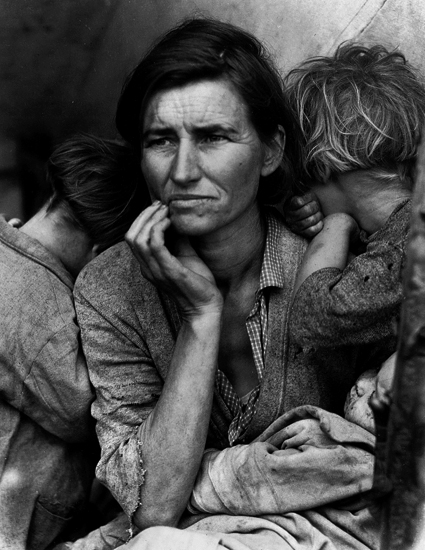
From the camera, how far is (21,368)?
2.83m

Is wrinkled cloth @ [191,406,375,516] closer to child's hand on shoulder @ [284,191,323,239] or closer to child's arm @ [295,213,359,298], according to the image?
child's arm @ [295,213,359,298]

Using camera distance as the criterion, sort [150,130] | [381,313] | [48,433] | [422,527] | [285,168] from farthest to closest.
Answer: [48,433] → [285,168] → [150,130] → [381,313] → [422,527]

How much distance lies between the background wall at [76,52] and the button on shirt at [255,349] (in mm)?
1008

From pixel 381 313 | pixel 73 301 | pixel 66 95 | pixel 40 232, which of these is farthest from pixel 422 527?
pixel 66 95

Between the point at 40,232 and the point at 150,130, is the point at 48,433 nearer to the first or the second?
the point at 40,232

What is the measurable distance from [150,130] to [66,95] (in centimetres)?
113

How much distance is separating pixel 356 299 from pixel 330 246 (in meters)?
0.36

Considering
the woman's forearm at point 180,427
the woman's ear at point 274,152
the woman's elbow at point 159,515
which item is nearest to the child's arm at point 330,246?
the woman's ear at point 274,152

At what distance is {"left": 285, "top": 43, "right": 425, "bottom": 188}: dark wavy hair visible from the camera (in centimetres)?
270

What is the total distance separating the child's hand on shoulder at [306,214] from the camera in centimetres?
282

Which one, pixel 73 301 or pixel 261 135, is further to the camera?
pixel 73 301

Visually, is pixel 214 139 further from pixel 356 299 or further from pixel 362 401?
pixel 362 401

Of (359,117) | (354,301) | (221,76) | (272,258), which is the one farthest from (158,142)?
(354,301)

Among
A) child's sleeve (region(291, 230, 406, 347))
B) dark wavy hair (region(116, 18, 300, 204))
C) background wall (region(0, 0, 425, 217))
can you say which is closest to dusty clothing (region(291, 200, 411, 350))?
child's sleeve (region(291, 230, 406, 347))
